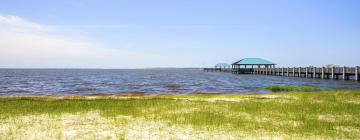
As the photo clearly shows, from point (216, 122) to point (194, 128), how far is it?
1401 millimetres

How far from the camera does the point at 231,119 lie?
12961mm

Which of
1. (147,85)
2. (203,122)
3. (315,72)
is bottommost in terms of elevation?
(147,85)

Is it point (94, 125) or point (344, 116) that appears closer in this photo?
point (94, 125)

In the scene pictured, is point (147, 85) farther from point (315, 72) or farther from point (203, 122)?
point (203, 122)

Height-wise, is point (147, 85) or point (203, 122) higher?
point (203, 122)

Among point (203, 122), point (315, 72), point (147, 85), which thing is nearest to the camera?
point (203, 122)

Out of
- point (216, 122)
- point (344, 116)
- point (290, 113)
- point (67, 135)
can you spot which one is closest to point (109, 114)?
point (67, 135)

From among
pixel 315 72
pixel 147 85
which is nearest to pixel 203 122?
pixel 147 85

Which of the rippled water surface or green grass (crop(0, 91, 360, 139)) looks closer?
green grass (crop(0, 91, 360, 139))

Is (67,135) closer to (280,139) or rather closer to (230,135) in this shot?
(230,135)

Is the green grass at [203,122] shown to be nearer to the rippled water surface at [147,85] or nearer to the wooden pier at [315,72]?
the rippled water surface at [147,85]

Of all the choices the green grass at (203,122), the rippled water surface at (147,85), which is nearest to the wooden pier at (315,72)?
the rippled water surface at (147,85)

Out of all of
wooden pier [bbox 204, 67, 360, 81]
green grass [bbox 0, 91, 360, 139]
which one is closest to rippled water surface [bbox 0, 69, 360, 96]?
wooden pier [bbox 204, 67, 360, 81]

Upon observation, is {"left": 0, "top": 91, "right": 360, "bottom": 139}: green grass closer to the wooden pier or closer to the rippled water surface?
the rippled water surface
